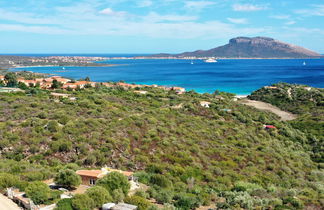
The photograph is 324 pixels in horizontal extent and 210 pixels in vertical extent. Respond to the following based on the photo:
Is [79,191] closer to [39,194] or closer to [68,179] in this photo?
[68,179]

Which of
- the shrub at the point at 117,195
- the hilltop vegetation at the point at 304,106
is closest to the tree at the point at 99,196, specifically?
the shrub at the point at 117,195

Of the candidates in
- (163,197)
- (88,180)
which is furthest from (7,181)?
(163,197)

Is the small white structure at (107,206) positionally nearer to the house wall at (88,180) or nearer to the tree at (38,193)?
the tree at (38,193)

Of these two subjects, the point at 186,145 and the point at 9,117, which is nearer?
the point at 186,145

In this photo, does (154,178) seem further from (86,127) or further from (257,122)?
(257,122)

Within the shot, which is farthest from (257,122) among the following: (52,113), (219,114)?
(52,113)
